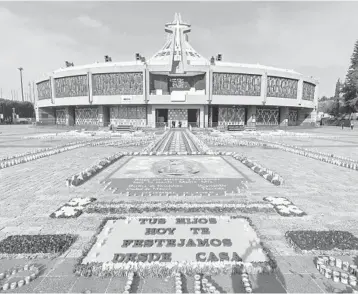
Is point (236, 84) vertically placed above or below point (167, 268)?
above

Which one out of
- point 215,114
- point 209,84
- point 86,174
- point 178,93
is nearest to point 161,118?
point 178,93

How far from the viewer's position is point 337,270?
3863 millimetres

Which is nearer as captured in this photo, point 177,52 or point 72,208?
point 72,208

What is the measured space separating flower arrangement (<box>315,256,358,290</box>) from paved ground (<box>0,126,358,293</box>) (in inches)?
4.2

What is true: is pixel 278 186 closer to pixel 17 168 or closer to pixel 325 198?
pixel 325 198

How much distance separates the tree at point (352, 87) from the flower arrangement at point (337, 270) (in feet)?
202

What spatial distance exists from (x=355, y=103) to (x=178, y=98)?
4048cm

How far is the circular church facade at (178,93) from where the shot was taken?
139 ft

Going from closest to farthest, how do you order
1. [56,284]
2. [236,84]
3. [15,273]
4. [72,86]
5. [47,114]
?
[56,284] < [15,273] < [236,84] < [72,86] < [47,114]

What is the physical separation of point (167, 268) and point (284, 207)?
3.90 meters

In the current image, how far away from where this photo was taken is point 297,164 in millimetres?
12469

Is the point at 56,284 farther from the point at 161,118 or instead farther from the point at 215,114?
the point at 215,114

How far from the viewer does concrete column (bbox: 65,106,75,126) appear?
51.7m

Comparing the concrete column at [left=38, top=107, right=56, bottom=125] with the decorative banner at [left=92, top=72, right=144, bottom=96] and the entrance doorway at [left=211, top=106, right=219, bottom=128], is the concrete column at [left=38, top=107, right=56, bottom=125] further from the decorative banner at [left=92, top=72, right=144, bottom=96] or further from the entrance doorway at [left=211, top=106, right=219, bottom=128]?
the entrance doorway at [left=211, top=106, right=219, bottom=128]
